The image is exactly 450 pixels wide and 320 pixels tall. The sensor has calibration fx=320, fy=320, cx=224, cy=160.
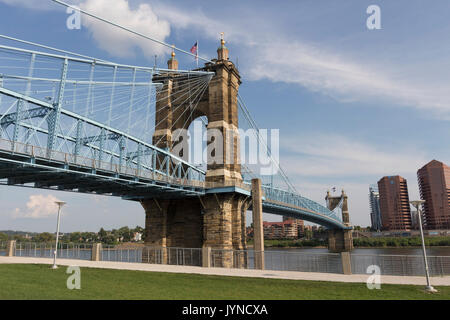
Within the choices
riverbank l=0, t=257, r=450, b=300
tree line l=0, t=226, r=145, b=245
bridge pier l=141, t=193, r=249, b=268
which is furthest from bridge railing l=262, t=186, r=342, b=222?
tree line l=0, t=226, r=145, b=245

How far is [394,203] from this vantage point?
183625 millimetres

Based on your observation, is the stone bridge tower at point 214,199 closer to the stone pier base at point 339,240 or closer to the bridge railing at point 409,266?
the bridge railing at point 409,266

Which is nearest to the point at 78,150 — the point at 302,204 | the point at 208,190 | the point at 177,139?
the point at 208,190

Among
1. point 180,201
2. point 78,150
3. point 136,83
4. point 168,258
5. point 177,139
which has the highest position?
point 136,83

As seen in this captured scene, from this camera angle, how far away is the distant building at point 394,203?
17950 cm

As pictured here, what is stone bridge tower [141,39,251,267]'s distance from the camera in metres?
39.2

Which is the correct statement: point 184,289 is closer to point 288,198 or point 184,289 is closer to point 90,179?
point 90,179

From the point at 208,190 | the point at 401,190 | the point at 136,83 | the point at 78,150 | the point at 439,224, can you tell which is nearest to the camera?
the point at 78,150

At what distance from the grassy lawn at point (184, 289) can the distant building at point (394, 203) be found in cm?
18891

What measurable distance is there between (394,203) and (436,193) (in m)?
21.3

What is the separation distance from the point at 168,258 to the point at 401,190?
186161mm

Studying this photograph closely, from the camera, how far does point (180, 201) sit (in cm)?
4350

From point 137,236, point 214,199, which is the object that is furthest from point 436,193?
point 214,199
